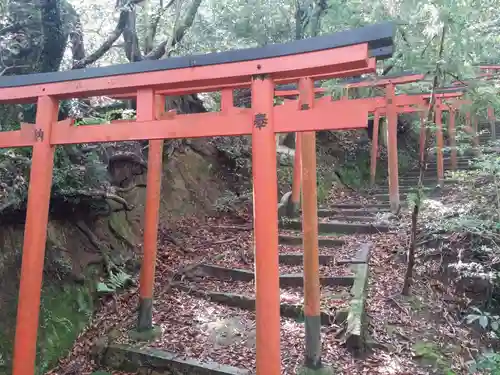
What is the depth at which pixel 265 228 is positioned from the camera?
316 centimetres

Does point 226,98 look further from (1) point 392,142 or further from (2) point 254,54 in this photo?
(1) point 392,142

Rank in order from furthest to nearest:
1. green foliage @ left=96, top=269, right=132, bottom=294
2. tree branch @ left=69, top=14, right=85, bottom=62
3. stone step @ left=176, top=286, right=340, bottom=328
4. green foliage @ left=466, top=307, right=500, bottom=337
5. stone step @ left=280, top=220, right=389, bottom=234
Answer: stone step @ left=280, top=220, right=389, bottom=234, tree branch @ left=69, top=14, right=85, bottom=62, green foliage @ left=96, top=269, right=132, bottom=294, stone step @ left=176, top=286, right=340, bottom=328, green foliage @ left=466, top=307, right=500, bottom=337

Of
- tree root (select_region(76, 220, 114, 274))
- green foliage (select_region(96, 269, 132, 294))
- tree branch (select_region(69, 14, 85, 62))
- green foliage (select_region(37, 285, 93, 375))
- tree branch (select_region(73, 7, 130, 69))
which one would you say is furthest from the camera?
tree branch (select_region(69, 14, 85, 62))

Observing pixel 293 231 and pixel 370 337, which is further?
pixel 293 231

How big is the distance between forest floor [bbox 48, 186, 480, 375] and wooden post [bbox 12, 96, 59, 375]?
1.09 m

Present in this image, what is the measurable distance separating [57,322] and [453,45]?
555 cm

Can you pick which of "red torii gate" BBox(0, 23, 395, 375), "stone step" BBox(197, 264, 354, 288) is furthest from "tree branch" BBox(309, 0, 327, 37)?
"red torii gate" BBox(0, 23, 395, 375)

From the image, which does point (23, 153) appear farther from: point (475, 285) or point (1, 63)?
point (475, 285)

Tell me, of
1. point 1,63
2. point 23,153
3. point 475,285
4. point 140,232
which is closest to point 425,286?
point 475,285

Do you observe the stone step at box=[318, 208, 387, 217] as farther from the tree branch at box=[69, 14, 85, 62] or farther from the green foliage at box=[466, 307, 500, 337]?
the tree branch at box=[69, 14, 85, 62]

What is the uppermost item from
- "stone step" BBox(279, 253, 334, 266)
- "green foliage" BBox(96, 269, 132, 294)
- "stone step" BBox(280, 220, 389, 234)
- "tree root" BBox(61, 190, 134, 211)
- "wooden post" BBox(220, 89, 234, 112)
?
"wooden post" BBox(220, 89, 234, 112)

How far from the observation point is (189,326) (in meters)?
5.41

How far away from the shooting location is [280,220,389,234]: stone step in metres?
8.26

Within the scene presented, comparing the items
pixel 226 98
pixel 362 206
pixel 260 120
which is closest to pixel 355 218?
pixel 362 206
